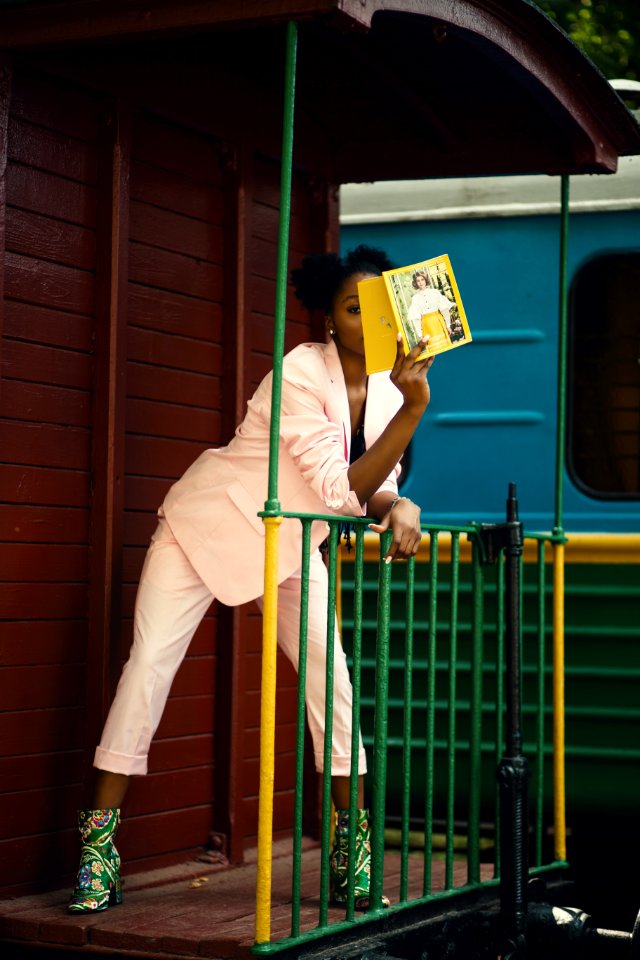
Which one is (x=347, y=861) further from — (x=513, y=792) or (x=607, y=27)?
(x=607, y=27)

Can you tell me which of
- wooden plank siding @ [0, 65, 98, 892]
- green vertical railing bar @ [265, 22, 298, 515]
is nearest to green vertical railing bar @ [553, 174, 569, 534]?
wooden plank siding @ [0, 65, 98, 892]

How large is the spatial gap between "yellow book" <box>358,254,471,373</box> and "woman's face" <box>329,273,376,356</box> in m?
0.29

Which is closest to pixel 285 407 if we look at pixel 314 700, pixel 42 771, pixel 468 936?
pixel 314 700

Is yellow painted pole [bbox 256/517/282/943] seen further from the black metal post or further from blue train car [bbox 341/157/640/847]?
blue train car [bbox 341/157/640/847]

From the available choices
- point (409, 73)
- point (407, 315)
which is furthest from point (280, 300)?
point (409, 73)

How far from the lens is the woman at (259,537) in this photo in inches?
169

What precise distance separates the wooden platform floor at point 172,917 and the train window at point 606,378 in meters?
2.40

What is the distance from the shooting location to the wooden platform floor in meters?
3.98

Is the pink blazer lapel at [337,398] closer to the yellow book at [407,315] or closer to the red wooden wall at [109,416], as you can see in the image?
the yellow book at [407,315]

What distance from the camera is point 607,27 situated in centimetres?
1198

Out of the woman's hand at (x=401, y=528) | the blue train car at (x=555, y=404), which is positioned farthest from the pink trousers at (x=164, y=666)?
the blue train car at (x=555, y=404)

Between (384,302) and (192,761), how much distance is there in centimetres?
200

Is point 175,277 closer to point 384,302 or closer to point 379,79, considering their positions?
point 379,79

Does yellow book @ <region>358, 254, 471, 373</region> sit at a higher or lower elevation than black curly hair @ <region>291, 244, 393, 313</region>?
lower
